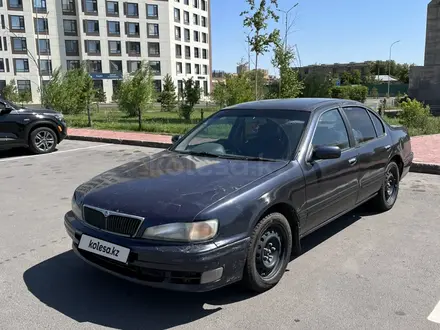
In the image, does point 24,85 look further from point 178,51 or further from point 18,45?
point 178,51

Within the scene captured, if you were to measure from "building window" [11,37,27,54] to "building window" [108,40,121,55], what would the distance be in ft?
40.6

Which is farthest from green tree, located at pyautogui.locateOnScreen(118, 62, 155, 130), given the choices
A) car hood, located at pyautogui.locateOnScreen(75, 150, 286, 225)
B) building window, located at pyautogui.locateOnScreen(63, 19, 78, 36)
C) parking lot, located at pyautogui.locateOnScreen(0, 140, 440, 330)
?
building window, located at pyautogui.locateOnScreen(63, 19, 78, 36)

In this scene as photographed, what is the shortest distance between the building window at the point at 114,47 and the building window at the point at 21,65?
41.0 ft

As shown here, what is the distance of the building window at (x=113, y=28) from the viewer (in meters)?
66.5

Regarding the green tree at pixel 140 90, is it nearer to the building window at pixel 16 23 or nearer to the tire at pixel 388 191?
the tire at pixel 388 191

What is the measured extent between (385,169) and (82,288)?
3899 millimetres

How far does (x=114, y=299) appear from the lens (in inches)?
136

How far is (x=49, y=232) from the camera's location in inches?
201

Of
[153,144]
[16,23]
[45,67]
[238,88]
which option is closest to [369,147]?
[153,144]

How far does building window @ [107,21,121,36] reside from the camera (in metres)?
66.5

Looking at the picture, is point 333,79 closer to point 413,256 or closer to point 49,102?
point 49,102

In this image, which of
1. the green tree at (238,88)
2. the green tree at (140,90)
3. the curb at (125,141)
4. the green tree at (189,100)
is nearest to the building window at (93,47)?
the green tree at (189,100)

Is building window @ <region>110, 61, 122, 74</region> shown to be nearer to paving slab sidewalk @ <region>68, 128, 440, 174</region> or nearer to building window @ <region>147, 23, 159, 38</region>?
building window @ <region>147, 23, 159, 38</region>

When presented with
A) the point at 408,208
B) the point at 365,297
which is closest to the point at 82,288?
the point at 365,297
